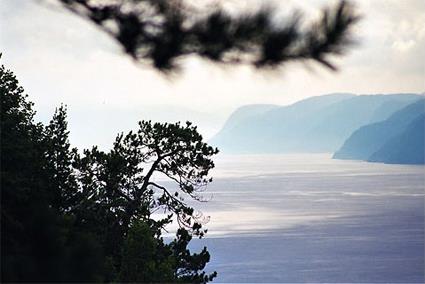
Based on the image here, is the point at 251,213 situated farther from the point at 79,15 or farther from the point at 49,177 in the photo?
the point at 79,15

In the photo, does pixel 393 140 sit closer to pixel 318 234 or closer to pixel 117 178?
pixel 318 234

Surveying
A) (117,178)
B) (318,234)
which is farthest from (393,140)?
(117,178)

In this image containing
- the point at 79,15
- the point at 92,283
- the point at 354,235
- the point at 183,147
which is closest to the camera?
the point at 92,283

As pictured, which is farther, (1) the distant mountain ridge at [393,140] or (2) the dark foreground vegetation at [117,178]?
(1) the distant mountain ridge at [393,140]

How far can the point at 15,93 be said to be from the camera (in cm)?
1584

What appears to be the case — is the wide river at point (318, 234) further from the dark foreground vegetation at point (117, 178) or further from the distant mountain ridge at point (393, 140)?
the distant mountain ridge at point (393, 140)

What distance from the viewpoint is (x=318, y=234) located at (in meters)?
53.2

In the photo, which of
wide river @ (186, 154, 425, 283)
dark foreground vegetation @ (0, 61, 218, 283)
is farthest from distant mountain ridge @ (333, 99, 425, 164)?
dark foreground vegetation @ (0, 61, 218, 283)

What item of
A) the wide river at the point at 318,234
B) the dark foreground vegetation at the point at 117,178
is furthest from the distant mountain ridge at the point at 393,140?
the dark foreground vegetation at the point at 117,178

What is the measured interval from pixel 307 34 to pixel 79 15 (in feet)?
6.67

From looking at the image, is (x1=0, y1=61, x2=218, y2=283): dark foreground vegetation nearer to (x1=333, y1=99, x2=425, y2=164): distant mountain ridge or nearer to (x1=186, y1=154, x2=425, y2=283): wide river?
(x1=186, y1=154, x2=425, y2=283): wide river

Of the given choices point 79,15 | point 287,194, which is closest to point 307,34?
point 79,15

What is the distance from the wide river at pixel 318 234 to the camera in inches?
1587

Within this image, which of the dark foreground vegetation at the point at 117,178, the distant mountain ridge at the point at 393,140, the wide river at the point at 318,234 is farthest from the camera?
the distant mountain ridge at the point at 393,140
